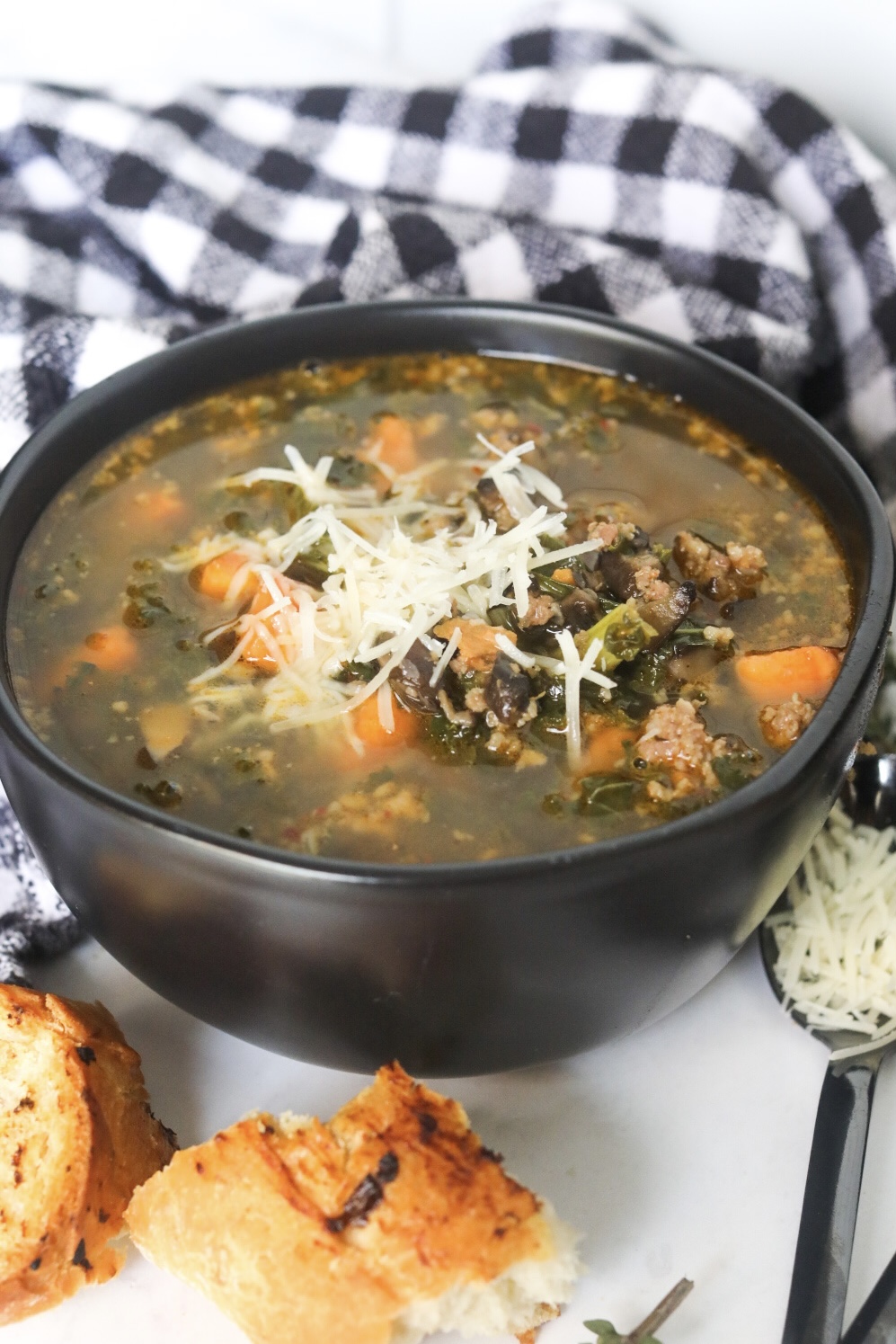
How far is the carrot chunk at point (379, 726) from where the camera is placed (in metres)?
2.45

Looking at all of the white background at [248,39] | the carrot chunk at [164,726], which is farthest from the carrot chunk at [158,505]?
the white background at [248,39]

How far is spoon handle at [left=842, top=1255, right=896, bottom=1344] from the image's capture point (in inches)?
81.0

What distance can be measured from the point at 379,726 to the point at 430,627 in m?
0.20

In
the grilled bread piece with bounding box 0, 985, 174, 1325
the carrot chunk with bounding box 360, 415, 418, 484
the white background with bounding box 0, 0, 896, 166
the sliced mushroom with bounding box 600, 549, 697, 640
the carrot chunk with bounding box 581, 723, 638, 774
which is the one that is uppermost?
the white background with bounding box 0, 0, 896, 166

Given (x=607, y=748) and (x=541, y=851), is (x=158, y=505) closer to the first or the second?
(x=607, y=748)

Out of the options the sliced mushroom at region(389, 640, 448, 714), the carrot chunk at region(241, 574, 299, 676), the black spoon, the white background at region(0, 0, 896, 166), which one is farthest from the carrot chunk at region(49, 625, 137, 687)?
the white background at region(0, 0, 896, 166)

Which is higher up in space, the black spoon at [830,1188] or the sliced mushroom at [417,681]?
the sliced mushroom at [417,681]

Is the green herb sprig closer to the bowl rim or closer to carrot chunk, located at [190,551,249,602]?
the bowl rim

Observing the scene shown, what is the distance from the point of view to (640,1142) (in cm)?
247

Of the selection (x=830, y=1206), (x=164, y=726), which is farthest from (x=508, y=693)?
(x=830, y=1206)

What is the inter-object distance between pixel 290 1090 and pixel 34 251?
259 cm

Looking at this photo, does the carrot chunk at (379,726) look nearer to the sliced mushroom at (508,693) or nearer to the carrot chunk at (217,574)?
the sliced mushroom at (508,693)

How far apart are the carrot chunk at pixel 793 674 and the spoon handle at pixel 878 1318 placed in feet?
3.08

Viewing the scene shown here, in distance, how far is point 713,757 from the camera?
2.38 metres
